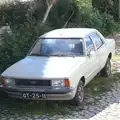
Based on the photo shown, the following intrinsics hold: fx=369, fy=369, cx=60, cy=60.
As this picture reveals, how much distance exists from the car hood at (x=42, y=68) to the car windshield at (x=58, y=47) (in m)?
0.25

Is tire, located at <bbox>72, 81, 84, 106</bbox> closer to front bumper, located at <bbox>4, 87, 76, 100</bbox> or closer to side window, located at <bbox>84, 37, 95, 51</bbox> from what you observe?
front bumper, located at <bbox>4, 87, 76, 100</bbox>

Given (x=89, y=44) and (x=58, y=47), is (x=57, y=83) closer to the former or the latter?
(x=58, y=47)

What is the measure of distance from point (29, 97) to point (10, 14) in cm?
784

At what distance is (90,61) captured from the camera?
866cm

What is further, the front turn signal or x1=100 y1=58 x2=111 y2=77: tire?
x1=100 y1=58 x2=111 y2=77: tire

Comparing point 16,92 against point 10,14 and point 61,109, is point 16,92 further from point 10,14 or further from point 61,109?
point 10,14

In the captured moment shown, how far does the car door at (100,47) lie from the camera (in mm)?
9461

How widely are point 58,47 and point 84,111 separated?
1.83m

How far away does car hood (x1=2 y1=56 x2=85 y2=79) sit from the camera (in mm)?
7529

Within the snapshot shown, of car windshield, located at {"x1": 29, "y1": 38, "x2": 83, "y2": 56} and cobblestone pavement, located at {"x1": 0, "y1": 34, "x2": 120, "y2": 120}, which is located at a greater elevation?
car windshield, located at {"x1": 29, "y1": 38, "x2": 83, "y2": 56}

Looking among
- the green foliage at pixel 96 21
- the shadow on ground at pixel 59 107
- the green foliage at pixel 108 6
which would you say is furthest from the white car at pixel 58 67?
the green foliage at pixel 108 6

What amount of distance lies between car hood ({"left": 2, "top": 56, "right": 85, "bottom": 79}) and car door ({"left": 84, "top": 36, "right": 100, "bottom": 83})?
0.28 meters

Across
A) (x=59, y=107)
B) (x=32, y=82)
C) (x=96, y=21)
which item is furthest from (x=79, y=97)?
(x=96, y=21)

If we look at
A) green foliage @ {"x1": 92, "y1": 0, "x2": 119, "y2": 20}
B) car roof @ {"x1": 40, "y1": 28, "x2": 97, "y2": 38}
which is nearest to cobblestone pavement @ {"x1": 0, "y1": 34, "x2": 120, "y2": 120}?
car roof @ {"x1": 40, "y1": 28, "x2": 97, "y2": 38}
